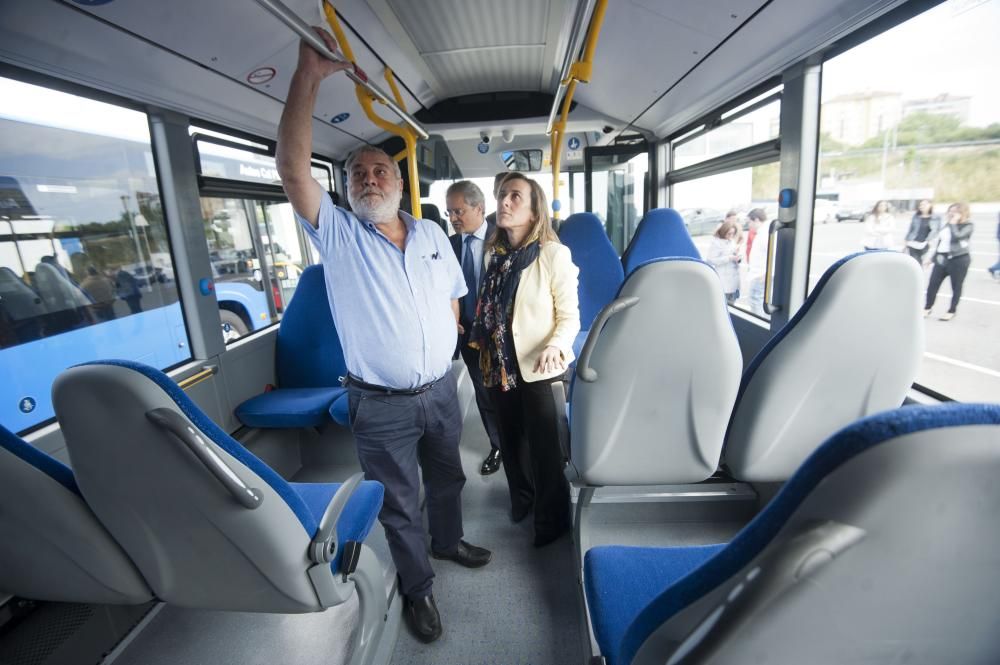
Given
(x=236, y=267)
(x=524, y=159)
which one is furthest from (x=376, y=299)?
(x=524, y=159)

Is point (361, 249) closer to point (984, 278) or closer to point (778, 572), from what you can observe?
point (778, 572)

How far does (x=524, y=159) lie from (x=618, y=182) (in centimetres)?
107

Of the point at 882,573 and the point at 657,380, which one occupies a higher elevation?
the point at 882,573

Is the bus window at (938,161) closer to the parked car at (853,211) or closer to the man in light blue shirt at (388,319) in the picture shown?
the parked car at (853,211)

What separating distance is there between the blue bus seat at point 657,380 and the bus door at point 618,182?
356 centimetres

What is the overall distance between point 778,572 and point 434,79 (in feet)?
13.7

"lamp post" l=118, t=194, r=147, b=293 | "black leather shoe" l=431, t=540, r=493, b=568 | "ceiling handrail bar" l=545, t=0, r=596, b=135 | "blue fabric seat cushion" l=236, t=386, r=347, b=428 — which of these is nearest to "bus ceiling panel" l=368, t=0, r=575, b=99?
"ceiling handrail bar" l=545, t=0, r=596, b=135

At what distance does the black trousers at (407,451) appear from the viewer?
1723mm

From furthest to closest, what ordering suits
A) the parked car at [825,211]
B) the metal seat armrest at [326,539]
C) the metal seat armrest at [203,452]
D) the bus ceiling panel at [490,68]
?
the bus ceiling panel at [490,68], the parked car at [825,211], the metal seat armrest at [326,539], the metal seat armrest at [203,452]

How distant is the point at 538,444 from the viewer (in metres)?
2.16

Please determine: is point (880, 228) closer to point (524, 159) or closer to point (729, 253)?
point (729, 253)

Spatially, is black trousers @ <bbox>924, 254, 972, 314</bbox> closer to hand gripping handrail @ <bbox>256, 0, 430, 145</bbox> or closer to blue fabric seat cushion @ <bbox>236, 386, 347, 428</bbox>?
hand gripping handrail @ <bbox>256, 0, 430, 145</bbox>

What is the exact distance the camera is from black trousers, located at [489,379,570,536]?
2.11m

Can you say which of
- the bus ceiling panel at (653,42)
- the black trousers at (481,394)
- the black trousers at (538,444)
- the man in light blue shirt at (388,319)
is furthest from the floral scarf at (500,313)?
the bus ceiling panel at (653,42)
